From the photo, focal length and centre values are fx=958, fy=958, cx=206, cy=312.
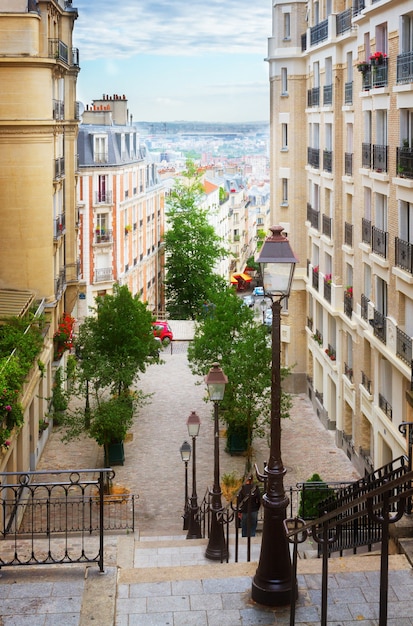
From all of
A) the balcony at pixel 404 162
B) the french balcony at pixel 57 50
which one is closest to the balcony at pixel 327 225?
the balcony at pixel 404 162

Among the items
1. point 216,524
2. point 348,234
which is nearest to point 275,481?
point 216,524

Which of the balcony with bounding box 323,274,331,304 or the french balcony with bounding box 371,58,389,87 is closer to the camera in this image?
the french balcony with bounding box 371,58,389,87

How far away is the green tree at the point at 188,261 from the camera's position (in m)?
72.1

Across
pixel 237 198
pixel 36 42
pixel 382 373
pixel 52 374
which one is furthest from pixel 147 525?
pixel 237 198

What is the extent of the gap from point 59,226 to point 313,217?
395 inches

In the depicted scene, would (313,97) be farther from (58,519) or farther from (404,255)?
(58,519)

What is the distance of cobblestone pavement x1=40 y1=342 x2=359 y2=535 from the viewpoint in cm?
2764

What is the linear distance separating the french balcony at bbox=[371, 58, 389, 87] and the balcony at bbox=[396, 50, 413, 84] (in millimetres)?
1193

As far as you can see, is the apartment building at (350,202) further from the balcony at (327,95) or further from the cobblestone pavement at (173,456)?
the cobblestone pavement at (173,456)

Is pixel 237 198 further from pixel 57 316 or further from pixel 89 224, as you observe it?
pixel 57 316

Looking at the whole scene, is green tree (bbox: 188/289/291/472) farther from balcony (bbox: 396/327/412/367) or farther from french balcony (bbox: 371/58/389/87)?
french balcony (bbox: 371/58/389/87)

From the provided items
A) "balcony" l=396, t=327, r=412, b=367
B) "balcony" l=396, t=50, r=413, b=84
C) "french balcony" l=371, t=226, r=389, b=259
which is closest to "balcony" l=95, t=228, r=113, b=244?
"french balcony" l=371, t=226, r=389, b=259

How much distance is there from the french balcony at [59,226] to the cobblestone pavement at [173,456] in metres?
6.92

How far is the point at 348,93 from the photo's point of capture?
3183 cm
